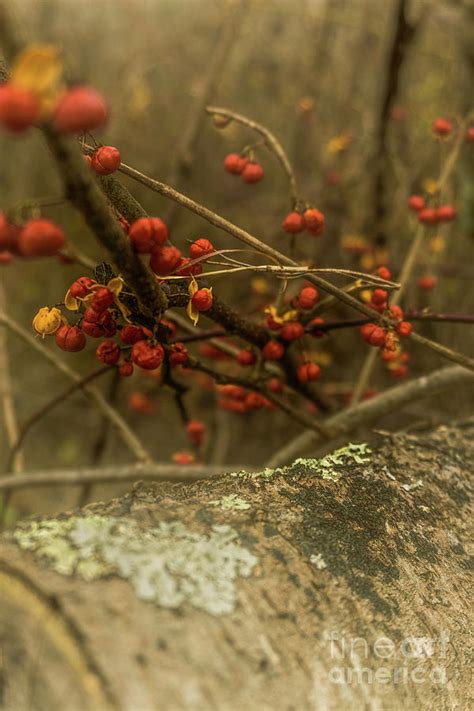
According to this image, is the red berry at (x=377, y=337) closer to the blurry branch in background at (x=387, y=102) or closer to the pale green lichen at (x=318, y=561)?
the pale green lichen at (x=318, y=561)

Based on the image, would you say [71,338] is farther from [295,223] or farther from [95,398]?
[95,398]

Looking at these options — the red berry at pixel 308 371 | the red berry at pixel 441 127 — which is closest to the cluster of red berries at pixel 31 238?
the red berry at pixel 308 371

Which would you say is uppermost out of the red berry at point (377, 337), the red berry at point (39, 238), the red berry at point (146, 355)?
the red berry at point (377, 337)

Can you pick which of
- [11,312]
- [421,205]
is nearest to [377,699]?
[421,205]

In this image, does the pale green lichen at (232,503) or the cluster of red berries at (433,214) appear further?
the cluster of red berries at (433,214)

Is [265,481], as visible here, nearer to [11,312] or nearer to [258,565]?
[258,565]

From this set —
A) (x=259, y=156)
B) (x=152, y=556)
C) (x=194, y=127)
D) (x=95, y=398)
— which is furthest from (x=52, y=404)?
(x=259, y=156)
